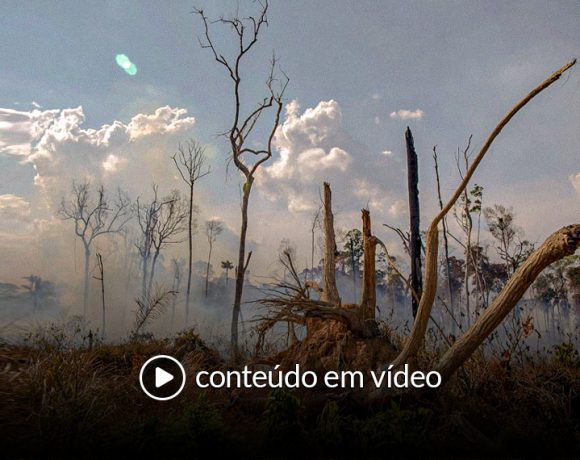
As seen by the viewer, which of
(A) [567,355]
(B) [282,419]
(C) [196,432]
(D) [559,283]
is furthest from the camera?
(D) [559,283]

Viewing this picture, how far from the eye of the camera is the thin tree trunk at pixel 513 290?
16.4ft

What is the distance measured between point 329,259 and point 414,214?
4.56 metres

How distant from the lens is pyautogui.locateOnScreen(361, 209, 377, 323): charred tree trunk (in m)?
7.32

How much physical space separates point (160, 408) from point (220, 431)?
1.77 m

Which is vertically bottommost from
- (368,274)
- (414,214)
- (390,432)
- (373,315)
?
(390,432)

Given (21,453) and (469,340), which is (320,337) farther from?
(21,453)

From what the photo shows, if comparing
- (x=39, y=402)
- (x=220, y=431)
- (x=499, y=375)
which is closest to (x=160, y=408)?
(x=39, y=402)

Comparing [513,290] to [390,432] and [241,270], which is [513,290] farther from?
[241,270]

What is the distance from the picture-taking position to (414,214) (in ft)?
41.4

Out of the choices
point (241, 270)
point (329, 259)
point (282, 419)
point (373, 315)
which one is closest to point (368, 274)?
point (373, 315)

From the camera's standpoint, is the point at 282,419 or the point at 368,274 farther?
the point at 368,274

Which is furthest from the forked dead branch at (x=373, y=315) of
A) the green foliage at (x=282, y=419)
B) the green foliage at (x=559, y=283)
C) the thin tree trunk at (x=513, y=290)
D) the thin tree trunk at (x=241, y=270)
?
the green foliage at (x=559, y=283)

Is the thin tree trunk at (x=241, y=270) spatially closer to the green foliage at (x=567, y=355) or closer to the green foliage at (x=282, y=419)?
the green foliage at (x=567, y=355)

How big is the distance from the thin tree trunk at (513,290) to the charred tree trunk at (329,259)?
8.47 feet
